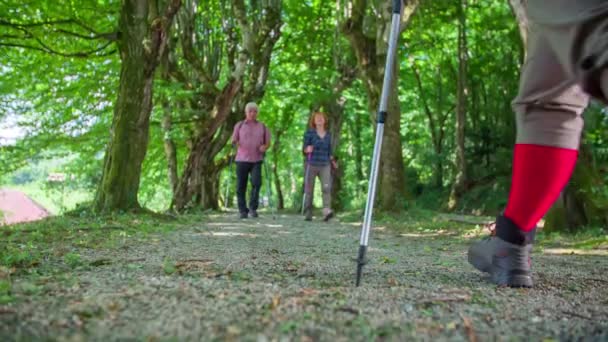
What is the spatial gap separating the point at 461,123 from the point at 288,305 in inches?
677

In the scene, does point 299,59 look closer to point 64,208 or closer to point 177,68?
point 177,68

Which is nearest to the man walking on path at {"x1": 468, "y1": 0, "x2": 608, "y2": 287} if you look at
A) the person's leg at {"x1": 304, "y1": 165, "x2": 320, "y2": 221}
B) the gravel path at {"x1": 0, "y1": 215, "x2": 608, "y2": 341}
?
the gravel path at {"x1": 0, "y1": 215, "x2": 608, "y2": 341}

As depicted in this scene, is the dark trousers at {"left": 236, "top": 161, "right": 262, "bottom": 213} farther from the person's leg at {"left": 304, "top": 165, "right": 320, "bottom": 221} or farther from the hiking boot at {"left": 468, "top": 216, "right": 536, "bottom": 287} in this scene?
the hiking boot at {"left": 468, "top": 216, "right": 536, "bottom": 287}

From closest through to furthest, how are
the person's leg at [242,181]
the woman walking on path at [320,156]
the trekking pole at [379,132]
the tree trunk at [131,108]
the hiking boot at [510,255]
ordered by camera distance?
the hiking boot at [510,255]
the trekking pole at [379,132]
the tree trunk at [131,108]
the woman walking on path at [320,156]
the person's leg at [242,181]

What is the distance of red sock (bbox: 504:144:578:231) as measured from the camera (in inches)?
96.5

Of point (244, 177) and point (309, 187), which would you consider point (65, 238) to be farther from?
point (309, 187)

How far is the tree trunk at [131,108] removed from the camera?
25.8ft

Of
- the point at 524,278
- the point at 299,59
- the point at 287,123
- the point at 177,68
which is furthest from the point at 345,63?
the point at 524,278

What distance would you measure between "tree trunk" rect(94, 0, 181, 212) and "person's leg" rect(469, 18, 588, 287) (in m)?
6.19

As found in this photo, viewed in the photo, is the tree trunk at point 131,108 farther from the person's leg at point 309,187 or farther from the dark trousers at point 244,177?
the person's leg at point 309,187

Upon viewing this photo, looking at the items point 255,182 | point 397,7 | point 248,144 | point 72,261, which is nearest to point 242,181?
point 255,182

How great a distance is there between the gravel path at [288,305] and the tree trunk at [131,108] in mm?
4971

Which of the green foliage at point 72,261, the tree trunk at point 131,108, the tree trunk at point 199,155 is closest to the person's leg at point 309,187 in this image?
the tree trunk at point 131,108

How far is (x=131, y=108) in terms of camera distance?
8.01 m
